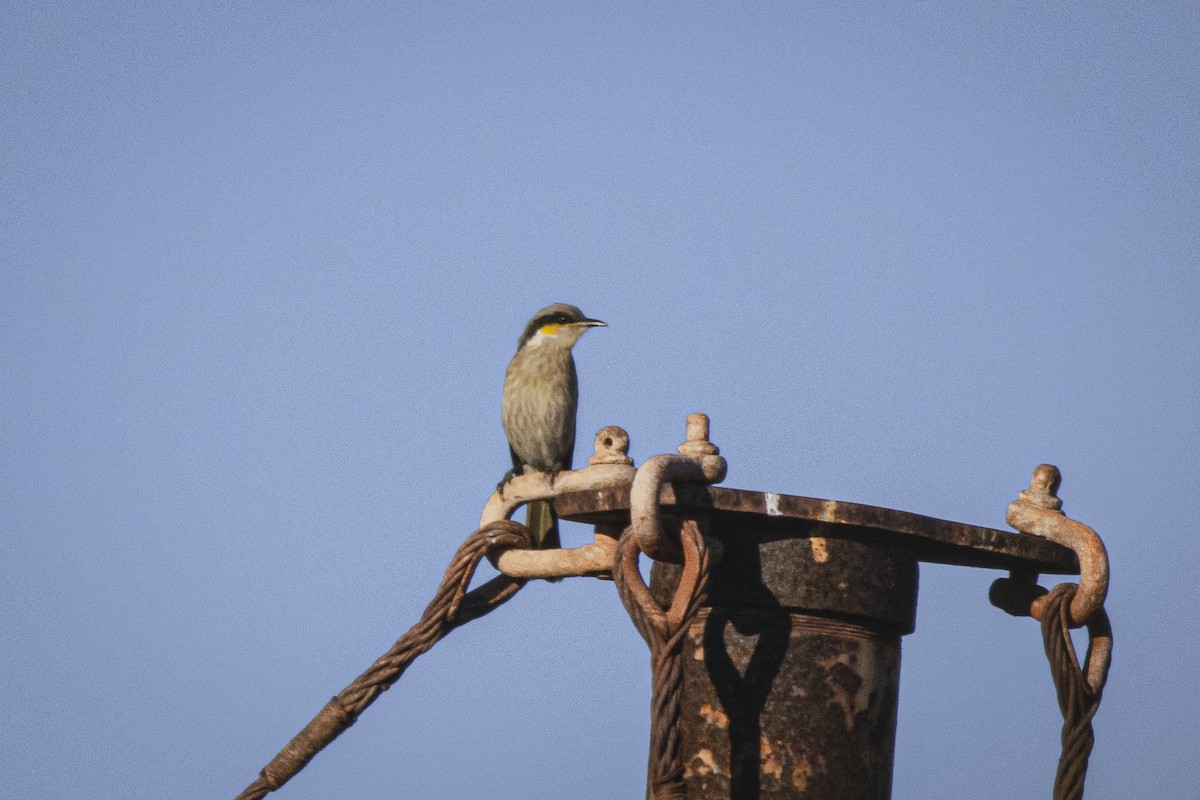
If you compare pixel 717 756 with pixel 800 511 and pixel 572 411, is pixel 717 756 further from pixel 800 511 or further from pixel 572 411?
pixel 572 411

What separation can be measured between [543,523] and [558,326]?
2375 mm

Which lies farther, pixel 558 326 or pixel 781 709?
pixel 558 326

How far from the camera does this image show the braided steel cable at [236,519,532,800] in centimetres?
455

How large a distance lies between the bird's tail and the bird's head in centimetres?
215

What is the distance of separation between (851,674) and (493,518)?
1.62m

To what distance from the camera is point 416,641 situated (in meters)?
4.70

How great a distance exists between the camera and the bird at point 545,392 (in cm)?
1016

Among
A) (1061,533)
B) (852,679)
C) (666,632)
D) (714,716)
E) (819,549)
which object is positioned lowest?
(714,716)

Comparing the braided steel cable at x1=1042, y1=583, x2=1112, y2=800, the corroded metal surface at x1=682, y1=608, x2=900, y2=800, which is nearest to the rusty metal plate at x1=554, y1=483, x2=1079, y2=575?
the braided steel cable at x1=1042, y1=583, x2=1112, y2=800

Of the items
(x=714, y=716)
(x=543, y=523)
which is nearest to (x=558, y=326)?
(x=543, y=523)

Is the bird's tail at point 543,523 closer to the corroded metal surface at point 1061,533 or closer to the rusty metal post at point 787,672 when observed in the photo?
the corroded metal surface at point 1061,533

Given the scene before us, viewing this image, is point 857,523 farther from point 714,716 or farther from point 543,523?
point 543,523

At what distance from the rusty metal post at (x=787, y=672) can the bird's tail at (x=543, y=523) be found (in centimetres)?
436

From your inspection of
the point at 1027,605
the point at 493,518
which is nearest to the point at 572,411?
the point at 493,518
